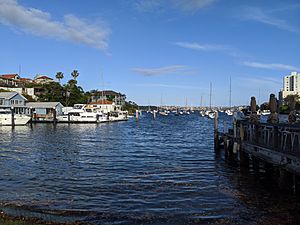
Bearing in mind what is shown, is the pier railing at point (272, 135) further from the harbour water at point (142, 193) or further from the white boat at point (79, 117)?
the white boat at point (79, 117)

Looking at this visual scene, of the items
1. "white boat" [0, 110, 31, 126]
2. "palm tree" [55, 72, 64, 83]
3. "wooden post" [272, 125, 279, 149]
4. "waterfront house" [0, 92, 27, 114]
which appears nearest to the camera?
"wooden post" [272, 125, 279, 149]

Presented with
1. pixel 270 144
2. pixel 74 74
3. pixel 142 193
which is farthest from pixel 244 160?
pixel 74 74

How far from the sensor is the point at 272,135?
1808 centimetres

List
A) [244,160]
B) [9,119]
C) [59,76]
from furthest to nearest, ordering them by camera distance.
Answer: [59,76], [9,119], [244,160]

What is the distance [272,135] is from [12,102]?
82.2 m

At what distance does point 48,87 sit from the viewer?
122750 millimetres

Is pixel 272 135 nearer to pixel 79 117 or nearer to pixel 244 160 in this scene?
pixel 244 160

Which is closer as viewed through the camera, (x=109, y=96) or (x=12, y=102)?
(x=12, y=102)

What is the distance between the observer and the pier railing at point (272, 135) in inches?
606

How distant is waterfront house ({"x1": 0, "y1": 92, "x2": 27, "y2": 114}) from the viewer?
3406 inches

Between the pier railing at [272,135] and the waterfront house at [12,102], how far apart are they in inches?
2947

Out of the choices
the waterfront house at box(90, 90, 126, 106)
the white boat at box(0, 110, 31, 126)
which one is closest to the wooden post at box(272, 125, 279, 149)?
the white boat at box(0, 110, 31, 126)

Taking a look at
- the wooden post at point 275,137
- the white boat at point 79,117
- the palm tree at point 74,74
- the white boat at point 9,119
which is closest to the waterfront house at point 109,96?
the palm tree at point 74,74

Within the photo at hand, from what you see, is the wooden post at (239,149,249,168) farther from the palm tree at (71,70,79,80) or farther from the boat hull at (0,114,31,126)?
the palm tree at (71,70,79,80)
